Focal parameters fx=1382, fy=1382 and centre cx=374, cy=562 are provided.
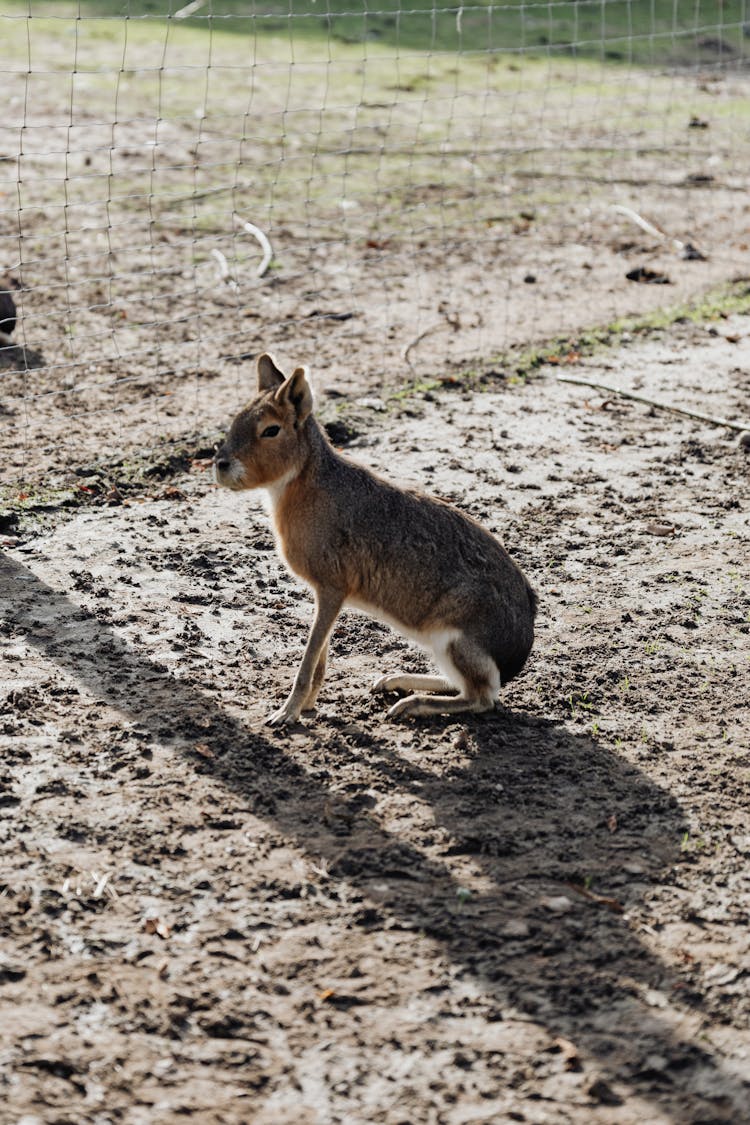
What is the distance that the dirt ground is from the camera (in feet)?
10.1

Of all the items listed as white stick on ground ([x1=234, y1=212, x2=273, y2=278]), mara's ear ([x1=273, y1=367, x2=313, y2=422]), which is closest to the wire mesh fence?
white stick on ground ([x1=234, y1=212, x2=273, y2=278])

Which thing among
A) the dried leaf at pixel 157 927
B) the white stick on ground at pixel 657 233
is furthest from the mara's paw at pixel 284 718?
the white stick on ground at pixel 657 233

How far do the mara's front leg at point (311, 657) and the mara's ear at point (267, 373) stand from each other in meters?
0.76

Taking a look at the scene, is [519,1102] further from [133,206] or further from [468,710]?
[133,206]

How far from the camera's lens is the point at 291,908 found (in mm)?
3598

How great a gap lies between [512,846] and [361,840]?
1.40ft

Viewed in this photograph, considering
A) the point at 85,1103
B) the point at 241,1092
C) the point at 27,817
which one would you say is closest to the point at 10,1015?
the point at 85,1103

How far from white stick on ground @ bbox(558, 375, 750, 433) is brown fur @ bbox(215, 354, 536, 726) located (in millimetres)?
3061

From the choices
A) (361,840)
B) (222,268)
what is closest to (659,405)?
(222,268)

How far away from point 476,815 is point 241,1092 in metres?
1.27

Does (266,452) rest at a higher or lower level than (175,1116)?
higher

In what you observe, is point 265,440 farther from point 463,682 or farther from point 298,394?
point 463,682

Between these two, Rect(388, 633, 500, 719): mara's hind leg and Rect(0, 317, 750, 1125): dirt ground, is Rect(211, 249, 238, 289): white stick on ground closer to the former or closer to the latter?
Rect(0, 317, 750, 1125): dirt ground

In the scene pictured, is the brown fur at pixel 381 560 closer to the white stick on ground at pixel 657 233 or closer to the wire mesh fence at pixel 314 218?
the wire mesh fence at pixel 314 218
